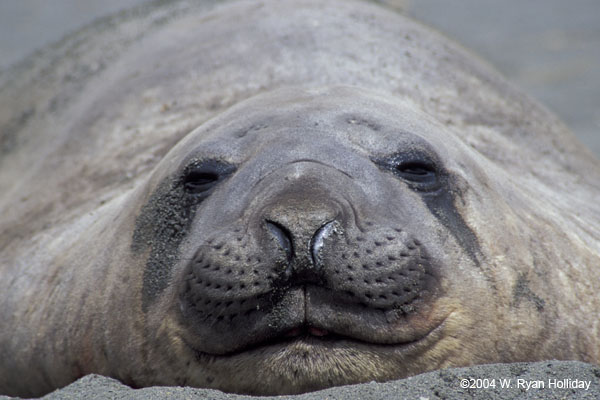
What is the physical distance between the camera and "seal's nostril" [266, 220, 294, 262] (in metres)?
2.46

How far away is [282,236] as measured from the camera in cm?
249

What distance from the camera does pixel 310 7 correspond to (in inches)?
197

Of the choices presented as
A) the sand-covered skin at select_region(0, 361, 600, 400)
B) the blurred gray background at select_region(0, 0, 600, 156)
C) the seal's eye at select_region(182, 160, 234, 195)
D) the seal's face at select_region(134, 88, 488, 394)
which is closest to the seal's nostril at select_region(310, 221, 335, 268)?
the seal's face at select_region(134, 88, 488, 394)

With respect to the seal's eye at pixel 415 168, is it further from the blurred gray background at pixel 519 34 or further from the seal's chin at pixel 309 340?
the blurred gray background at pixel 519 34

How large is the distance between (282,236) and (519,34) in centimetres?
843

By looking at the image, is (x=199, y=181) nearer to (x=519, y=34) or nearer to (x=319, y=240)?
(x=319, y=240)

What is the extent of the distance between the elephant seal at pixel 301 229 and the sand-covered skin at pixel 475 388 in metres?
0.06

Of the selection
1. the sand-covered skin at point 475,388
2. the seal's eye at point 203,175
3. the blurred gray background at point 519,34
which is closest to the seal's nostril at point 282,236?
the sand-covered skin at point 475,388

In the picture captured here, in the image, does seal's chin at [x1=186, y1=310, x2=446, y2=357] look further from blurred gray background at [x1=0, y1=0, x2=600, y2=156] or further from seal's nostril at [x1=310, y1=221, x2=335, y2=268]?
blurred gray background at [x1=0, y1=0, x2=600, y2=156]

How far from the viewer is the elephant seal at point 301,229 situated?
2.49 metres

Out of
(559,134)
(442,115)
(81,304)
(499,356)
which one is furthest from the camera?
(559,134)

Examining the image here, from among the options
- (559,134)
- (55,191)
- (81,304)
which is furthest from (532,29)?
(81,304)

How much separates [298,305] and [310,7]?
2.92 m

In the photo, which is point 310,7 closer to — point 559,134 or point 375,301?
point 559,134
